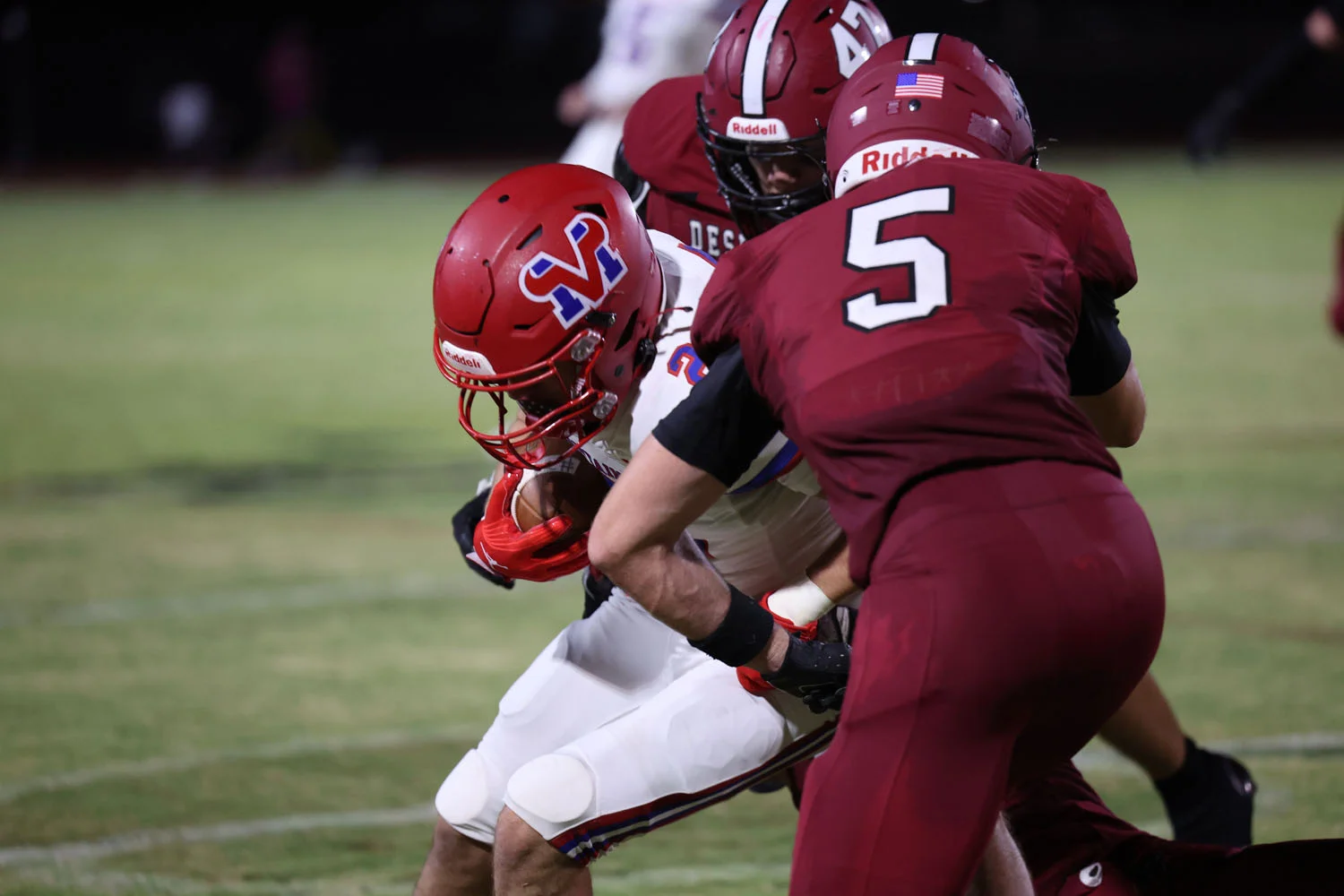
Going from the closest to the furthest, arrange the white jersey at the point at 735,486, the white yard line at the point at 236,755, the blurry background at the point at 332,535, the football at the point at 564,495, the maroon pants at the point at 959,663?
the maroon pants at the point at 959,663, the white jersey at the point at 735,486, the football at the point at 564,495, the blurry background at the point at 332,535, the white yard line at the point at 236,755

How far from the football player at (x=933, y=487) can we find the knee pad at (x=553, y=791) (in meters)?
0.40

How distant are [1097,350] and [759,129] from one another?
1263 mm

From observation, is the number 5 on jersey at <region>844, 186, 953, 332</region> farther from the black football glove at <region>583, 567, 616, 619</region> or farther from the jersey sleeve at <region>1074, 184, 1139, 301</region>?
the black football glove at <region>583, 567, 616, 619</region>

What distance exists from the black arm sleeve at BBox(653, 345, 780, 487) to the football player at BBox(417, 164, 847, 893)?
314 millimetres

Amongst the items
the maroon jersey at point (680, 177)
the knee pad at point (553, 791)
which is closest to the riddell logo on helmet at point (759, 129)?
Result: the maroon jersey at point (680, 177)

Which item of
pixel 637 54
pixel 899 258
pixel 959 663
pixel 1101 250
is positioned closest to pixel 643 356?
pixel 899 258

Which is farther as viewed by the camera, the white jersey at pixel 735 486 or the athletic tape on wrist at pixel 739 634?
the white jersey at pixel 735 486

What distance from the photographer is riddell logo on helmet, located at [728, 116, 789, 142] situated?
358cm

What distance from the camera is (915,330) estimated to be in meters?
2.29

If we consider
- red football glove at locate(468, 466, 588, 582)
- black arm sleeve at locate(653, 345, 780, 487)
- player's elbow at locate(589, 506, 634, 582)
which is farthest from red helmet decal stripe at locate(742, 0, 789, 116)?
player's elbow at locate(589, 506, 634, 582)

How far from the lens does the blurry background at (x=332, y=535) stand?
13.7 ft

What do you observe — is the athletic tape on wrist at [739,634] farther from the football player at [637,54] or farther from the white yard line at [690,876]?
the football player at [637,54]

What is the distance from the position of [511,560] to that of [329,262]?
1378cm

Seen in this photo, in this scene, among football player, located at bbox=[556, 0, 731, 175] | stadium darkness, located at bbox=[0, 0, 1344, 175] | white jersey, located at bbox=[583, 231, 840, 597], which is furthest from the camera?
stadium darkness, located at bbox=[0, 0, 1344, 175]
